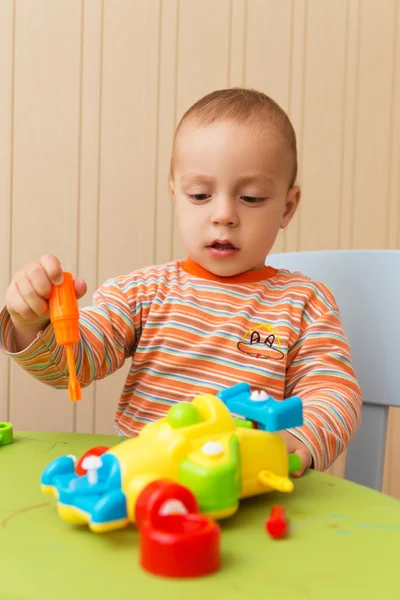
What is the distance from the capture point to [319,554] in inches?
15.3

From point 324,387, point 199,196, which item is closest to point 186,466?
point 324,387

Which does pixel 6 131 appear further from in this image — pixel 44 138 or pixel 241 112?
pixel 241 112

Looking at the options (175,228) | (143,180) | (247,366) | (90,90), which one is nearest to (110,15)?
(90,90)

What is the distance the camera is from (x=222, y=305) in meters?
0.81

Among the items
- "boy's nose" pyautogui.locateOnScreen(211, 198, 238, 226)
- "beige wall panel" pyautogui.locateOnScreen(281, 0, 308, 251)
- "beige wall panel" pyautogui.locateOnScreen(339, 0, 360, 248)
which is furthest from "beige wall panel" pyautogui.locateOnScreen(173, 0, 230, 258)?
"boy's nose" pyautogui.locateOnScreen(211, 198, 238, 226)

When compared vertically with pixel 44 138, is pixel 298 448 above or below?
below

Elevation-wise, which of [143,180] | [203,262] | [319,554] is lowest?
[319,554]

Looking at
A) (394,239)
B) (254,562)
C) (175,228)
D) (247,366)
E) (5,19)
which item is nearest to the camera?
(254,562)

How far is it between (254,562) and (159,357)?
432mm

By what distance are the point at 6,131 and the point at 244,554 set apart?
42.4 inches

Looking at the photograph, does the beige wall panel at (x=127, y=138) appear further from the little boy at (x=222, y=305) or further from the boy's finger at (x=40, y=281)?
the boy's finger at (x=40, y=281)

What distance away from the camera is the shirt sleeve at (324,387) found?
625 millimetres

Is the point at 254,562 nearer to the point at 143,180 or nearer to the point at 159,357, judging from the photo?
the point at 159,357

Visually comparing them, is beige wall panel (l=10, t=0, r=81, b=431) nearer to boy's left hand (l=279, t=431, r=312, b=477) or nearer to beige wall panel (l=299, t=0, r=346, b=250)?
beige wall panel (l=299, t=0, r=346, b=250)
